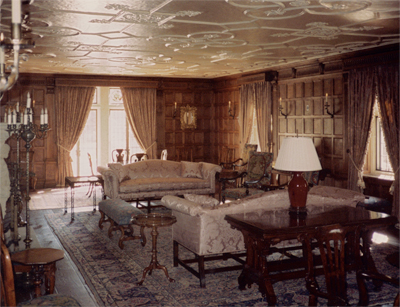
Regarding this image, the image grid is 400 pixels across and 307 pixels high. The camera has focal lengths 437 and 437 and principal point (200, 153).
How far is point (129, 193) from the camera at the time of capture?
26.5 feet

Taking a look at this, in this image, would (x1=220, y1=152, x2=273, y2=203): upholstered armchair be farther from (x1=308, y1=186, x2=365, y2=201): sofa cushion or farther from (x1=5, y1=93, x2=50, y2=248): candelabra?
(x1=5, y1=93, x2=50, y2=248): candelabra

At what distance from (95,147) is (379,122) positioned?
7.60 meters

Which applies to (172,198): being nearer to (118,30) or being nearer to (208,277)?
(208,277)

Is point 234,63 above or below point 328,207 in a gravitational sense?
above

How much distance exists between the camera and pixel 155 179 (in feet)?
28.1

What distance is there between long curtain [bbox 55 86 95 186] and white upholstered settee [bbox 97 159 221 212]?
332 cm

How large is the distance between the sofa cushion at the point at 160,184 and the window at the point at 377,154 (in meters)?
3.06

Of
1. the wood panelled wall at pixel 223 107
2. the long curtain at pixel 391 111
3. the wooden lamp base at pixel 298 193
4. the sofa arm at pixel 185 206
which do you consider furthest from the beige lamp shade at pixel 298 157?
the wood panelled wall at pixel 223 107

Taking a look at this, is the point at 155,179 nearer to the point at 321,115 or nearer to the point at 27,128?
the point at 321,115

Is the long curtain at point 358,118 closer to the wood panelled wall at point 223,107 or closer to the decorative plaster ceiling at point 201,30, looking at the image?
the wood panelled wall at point 223,107

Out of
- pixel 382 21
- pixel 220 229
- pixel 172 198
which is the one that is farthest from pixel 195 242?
pixel 382 21

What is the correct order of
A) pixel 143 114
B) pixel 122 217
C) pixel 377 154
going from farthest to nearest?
pixel 143 114
pixel 377 154
pixel 122 217

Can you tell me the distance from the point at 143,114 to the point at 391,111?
22.3 feet

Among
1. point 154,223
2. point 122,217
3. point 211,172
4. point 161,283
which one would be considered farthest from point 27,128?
point 211,172
